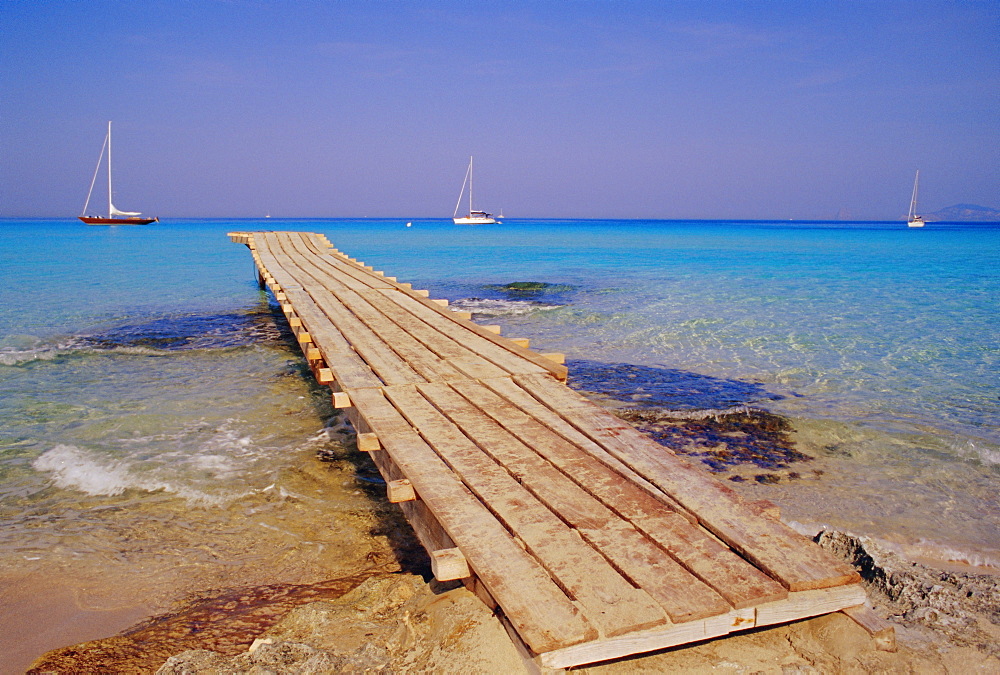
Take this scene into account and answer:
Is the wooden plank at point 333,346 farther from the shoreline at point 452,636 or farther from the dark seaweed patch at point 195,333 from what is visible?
the shoreline at point 452,636

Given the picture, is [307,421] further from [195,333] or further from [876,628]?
[195,333]

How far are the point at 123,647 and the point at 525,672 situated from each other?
2.20 metres

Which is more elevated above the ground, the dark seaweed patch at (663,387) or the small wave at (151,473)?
the dark seaweed patch at (663,387)

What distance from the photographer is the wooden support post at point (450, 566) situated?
9.04 feet

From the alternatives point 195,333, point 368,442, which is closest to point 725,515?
point 368,442

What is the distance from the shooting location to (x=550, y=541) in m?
2.92

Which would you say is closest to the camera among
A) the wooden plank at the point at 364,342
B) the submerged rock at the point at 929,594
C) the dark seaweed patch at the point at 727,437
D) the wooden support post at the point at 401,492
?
the submerged rock at the point at 929,594

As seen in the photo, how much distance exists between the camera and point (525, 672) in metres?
2.48

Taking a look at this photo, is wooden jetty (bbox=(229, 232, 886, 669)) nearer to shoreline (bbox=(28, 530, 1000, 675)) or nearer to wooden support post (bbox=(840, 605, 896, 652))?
wooden support post (bbox=(840, 605, 896, 652))

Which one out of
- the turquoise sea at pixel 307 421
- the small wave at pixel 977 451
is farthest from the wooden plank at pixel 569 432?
the small wave at pixel 977 451

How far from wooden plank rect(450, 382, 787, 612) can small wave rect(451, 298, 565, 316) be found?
1126cm

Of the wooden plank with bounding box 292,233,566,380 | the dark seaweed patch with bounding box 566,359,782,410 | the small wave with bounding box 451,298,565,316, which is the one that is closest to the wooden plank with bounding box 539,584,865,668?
the wooden plank with bounding box 292,233,566,380

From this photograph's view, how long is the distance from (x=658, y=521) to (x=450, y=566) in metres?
1.07

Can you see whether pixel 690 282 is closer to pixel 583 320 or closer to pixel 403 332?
pixel 583 320
